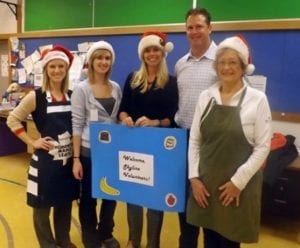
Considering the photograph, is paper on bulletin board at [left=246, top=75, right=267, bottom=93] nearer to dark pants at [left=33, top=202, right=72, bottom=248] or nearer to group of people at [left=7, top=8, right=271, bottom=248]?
group of people at [left=7, top=8, right=271, bottom=248]

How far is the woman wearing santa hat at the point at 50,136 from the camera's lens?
2059 millimetres

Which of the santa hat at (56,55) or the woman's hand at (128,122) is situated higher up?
the santa hat at (56,55)

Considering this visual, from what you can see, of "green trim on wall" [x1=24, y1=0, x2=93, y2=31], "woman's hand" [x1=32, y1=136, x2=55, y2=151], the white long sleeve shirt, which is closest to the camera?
the white long sleeve shirt

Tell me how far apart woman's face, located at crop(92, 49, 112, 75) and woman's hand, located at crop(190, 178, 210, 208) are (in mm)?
844

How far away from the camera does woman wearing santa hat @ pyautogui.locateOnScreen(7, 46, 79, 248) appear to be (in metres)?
2.06

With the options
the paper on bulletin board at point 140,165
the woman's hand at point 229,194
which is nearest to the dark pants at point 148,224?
the paper on bulletin board at point 140,165

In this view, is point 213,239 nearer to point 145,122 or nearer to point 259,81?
point 145,122

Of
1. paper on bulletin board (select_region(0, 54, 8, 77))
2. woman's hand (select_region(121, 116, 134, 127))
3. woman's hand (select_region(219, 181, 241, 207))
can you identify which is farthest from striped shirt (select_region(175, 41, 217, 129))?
paper on bulletin board (select_region(0, 54, 8, 77))

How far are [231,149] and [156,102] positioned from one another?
0.55m

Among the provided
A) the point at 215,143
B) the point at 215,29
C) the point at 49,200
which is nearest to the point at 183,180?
the point at 215,143

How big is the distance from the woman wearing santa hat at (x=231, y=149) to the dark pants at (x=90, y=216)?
0.74 m

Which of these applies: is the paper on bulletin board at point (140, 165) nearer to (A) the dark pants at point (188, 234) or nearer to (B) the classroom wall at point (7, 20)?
(A) the dark pants at point (188, 234)

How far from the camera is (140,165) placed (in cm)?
195

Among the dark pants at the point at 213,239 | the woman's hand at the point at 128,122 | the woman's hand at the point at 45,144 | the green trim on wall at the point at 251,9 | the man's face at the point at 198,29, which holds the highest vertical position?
the green trim on wall at the point at 251,9
